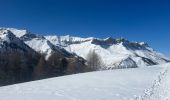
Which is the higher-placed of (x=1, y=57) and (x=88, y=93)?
(x=1, y=57)

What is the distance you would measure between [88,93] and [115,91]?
2638 mm

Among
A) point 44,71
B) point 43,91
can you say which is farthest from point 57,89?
point 44,71

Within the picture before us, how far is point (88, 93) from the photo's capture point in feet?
74.1

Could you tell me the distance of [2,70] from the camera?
81.8 m

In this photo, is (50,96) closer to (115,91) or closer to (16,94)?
(16,94)

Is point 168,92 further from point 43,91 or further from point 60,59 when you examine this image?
point 60,59

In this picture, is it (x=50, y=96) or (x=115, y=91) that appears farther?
(x=115, y=91)

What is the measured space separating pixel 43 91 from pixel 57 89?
5.23 feet

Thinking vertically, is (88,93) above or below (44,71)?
below

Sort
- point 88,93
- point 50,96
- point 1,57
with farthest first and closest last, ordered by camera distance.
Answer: point 1,57
point 88,93
point 50,96

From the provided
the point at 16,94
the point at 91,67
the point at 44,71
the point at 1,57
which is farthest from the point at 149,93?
the point at 91,67

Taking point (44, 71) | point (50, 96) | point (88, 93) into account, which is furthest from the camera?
point (44, 71)

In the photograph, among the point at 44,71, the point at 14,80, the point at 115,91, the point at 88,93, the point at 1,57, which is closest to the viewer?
the point at 88,93

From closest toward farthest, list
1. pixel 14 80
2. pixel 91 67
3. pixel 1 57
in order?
pixel 14 80
pixel 1 57
pixel 91 67
